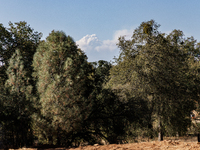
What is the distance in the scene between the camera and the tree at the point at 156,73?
11.5m

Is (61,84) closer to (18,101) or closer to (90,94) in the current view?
(90,94)

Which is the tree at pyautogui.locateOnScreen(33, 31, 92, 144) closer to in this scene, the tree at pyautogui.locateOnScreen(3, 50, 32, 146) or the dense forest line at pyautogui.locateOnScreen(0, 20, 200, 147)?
the dense forest line at pyautogui.locateOnScreen(0, 20, 200, 147)

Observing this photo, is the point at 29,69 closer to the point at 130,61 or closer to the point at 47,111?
the point at 47,111

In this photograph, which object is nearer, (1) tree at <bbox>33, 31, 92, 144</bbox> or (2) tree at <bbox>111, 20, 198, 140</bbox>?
(1) tree at <bbox>33, 31, 92, 144</bbox>

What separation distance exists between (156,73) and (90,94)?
4185mm

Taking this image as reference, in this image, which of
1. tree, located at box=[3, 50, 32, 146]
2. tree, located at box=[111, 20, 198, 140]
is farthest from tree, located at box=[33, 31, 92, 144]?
tree, located at box=[111, 20, 198, 140]

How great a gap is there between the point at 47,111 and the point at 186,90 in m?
9.08

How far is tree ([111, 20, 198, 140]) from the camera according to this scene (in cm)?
1147

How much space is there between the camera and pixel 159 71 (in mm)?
11516

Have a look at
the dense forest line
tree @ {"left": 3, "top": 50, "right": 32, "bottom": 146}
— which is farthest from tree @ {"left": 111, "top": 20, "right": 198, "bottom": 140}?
tree @ {"left": 3, "top": 50, "right": 32, "bottom": 146}

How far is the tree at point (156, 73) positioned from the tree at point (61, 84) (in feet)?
10.1

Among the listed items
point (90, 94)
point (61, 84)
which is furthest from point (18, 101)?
point (90, 94)

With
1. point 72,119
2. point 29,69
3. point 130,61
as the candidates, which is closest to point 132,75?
point 130,61

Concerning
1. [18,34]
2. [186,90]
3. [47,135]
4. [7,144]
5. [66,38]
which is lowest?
[7,144]
